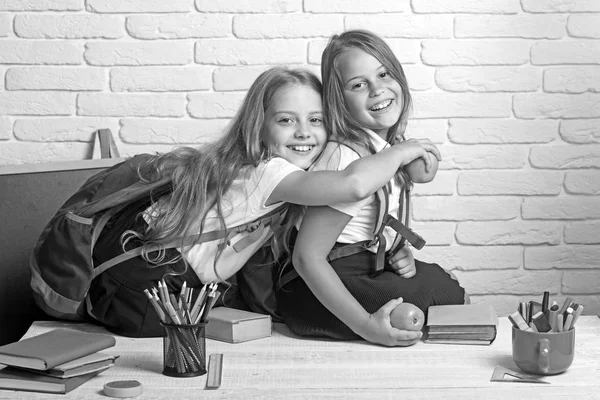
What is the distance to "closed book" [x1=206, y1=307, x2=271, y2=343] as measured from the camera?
175 cm

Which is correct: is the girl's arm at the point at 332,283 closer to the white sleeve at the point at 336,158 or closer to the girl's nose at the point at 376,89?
the white sleeve at the point at 336,158

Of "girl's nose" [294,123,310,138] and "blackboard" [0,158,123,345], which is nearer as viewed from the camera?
"girl's nose" [294,123,310,138]

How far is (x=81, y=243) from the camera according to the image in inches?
71.0

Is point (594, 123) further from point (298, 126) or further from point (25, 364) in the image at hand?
point (25, 364)

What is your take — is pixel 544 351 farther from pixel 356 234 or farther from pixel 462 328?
pixel 356 234

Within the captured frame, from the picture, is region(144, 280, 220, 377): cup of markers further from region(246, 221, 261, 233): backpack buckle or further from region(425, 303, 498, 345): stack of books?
region(425, 303, 498, 345): stack of books

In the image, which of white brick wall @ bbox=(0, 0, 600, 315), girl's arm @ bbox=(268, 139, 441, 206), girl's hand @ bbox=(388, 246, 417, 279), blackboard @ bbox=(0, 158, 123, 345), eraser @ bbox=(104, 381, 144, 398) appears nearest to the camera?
eraser @ bbox=(104, 381, 144, 398)

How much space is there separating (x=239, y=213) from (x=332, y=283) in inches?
9.9

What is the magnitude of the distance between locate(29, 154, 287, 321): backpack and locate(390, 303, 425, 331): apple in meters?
0.34

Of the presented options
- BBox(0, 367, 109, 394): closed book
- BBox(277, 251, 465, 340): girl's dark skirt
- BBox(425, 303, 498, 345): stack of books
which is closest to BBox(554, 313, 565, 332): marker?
BBox(425, 303, 498, 345): stack of books

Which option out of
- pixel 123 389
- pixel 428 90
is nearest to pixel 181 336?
pixel 123 389

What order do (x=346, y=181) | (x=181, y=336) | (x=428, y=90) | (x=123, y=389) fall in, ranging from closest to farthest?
(x=123, y=389), (x=181, y=336), (x=346, y=181), (x=428, y=90)

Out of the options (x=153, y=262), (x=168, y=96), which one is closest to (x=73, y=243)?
(x=153, y=262)

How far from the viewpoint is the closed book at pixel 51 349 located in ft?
4.74
